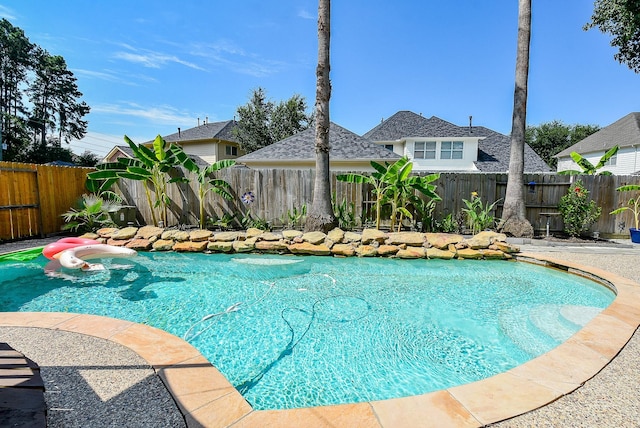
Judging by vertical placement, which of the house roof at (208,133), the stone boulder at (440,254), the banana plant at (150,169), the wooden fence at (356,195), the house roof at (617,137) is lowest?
the stone boulder at (440,254)

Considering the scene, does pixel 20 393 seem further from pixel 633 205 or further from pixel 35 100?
pixel 35 100

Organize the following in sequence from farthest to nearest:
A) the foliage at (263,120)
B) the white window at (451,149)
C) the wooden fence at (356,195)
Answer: the foliage at (263,120), the white window at (451,149), the wooden fence at (356,195)

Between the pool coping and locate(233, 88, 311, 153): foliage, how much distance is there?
982 inches

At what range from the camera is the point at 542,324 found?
3.67 metres

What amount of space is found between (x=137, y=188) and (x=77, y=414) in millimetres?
9391

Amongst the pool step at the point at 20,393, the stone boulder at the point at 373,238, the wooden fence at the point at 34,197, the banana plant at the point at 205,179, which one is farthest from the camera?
the banana plant at the point at 205,179

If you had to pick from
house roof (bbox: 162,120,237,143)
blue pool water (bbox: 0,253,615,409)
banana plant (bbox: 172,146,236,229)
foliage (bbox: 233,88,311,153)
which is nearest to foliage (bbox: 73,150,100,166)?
house roof (bbox: 162,120,237,143)

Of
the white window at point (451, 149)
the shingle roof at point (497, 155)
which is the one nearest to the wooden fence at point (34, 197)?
the white window at point (451, 149)

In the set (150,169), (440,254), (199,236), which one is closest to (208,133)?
(150,169)

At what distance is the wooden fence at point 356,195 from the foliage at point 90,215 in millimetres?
952

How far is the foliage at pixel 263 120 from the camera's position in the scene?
86.5 ft

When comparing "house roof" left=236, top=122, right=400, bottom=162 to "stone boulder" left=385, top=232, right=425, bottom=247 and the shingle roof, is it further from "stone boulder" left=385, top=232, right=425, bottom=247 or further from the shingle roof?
the shingle roof

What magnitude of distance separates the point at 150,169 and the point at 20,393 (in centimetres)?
842

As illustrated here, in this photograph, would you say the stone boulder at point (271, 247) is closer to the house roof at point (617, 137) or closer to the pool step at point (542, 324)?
the pool step at point (542, 324)
